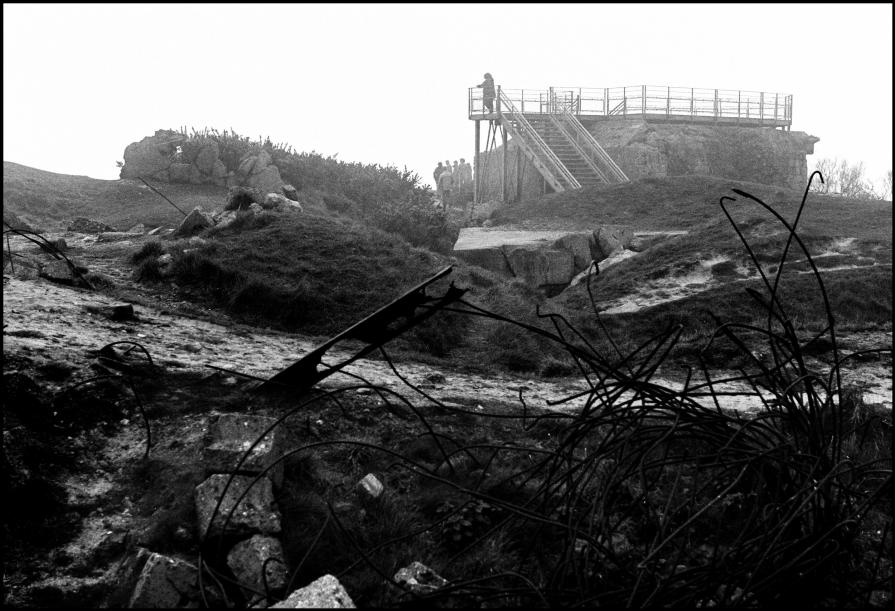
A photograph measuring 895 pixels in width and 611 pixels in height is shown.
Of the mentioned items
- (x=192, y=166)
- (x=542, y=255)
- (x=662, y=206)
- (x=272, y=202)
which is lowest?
(x=542, y=255)

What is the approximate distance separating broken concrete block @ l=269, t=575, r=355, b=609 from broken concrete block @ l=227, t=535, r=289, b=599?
50cm

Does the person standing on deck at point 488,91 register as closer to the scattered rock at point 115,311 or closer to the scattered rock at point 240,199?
the scattered rock at point 240,199

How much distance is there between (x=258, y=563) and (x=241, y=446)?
3.07 feet

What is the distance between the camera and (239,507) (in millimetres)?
3676

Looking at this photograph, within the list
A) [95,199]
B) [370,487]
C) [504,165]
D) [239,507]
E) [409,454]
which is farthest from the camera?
[504,165]

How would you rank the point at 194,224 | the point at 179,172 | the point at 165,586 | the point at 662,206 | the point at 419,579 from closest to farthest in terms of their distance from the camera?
the point at 165,586
the point at 419,579
the point at 194,224
the point at 179,172
the point at 662,206

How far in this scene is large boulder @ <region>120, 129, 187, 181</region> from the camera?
1984 centimetres

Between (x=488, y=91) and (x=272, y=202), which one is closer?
(x=272, y=202)

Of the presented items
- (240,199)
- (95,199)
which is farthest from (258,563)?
(95,199)

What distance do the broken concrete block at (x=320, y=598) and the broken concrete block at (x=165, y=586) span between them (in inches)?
21.7

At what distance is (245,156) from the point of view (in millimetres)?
20797

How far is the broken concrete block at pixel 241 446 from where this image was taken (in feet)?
13.2

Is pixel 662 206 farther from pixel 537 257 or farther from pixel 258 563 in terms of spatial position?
A: pixel 258 563

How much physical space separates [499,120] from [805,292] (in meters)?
23.1
